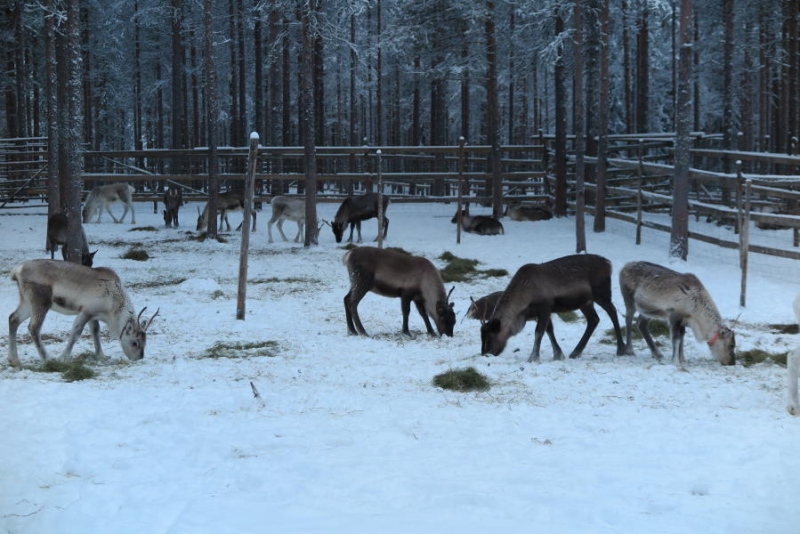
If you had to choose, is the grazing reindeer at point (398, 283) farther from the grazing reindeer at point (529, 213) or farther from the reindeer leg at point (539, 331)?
the grazing reindeer at point (529, 213)

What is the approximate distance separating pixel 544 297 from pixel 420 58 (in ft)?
96.5

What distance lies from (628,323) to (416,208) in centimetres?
1967

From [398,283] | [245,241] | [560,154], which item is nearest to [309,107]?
[560,154]

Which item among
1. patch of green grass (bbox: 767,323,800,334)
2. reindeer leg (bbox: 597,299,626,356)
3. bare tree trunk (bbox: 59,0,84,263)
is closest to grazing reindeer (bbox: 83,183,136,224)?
bare tree trunk (bbox: 59,0,84,263)

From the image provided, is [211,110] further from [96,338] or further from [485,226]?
[96,338]

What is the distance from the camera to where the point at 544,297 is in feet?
34.8

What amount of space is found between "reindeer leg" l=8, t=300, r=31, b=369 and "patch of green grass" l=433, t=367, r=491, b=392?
453cm

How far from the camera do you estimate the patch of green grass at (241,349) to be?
35.3ft

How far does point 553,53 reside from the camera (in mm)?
23141

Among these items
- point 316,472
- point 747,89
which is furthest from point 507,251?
point 747,89

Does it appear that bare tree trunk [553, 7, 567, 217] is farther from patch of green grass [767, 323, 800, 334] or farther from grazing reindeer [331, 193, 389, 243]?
patch of green grass [767, 323, 800, 334]

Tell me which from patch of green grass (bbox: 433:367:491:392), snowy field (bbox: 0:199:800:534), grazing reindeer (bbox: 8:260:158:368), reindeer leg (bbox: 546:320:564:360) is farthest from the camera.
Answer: reindeer leg (bbox: 546:320:564:360)

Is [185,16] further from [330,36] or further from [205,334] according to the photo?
[205,334]

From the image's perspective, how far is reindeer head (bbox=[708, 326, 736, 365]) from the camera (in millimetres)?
10039
